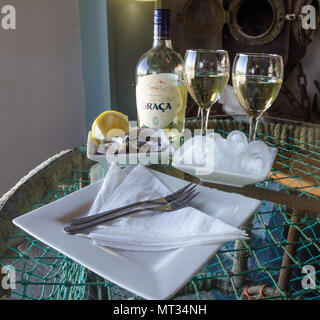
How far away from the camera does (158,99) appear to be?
63 centimetres

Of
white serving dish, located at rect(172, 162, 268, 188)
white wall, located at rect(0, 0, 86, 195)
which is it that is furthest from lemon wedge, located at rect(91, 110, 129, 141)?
white wall, located at rect(0, 0, 86, 195)

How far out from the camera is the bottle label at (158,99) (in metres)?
0.62

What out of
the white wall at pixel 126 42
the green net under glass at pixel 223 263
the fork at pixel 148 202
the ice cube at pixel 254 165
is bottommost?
the green net under glass at pixel 223 263

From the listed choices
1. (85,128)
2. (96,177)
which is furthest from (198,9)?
(96,177)

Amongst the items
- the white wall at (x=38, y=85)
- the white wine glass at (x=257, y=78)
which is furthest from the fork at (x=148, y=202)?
the white wall at (x=38, y=85)

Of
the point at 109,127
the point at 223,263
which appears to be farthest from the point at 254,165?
the point at 109,127

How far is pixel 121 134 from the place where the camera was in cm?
60

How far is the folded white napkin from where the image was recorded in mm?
322

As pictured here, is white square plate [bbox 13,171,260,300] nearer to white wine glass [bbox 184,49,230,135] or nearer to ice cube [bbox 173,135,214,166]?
ice cube [bbox 173,135,214,166]

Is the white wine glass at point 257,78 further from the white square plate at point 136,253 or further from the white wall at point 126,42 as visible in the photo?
the white wall at point 126,42

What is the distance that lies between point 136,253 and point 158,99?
363mm

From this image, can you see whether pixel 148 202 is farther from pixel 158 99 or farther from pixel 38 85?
pixel 38 85

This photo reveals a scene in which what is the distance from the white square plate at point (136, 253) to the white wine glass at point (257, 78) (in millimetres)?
202

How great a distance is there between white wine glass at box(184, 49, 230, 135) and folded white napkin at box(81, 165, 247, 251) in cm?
23
